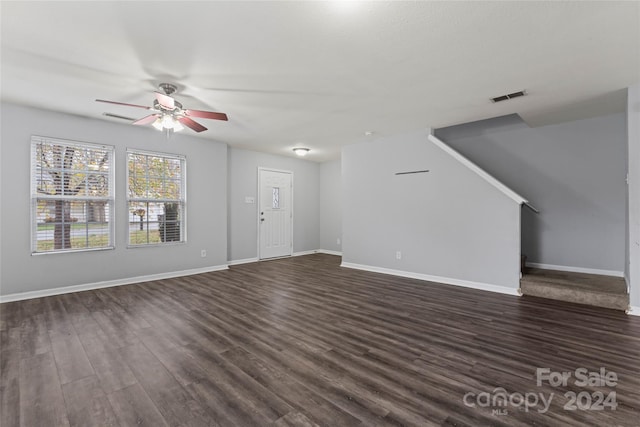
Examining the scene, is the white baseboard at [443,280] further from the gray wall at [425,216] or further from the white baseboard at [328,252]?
the white baseboard at [328,252]

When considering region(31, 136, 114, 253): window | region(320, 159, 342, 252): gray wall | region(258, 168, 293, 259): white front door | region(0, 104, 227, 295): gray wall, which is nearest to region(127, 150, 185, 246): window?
region(0, 104, 227, 295): gray wall

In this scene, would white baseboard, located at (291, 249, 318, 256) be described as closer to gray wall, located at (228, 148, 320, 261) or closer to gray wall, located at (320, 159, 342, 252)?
gray wall, located at (228, 148, 320, 261)

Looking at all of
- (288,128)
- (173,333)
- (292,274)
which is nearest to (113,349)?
(173,333)

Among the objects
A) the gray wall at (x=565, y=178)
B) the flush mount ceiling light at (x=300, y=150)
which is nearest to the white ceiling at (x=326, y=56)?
the gray wall at (x=565, y=178)

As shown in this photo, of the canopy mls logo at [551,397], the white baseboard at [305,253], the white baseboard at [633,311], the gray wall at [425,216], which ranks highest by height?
the gray wall at [425,216]

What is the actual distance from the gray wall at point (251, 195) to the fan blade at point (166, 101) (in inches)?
133

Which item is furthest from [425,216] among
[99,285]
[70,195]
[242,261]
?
[70,195]

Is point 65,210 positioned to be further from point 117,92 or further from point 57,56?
point 57,56

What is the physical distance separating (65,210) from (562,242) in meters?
7.98

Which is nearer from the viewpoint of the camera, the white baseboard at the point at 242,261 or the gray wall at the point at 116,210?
the gray wall at the point at 116,210

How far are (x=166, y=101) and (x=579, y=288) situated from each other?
18.4 ft

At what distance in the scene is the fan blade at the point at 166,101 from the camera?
3.02m

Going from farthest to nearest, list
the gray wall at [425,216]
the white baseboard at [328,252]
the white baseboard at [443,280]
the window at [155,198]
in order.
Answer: the white baseboard at [328,252]
the window at [155,198]
the gray wall at [425,216]
the white baseboard at [443,280]

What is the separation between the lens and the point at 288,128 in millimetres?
5031
